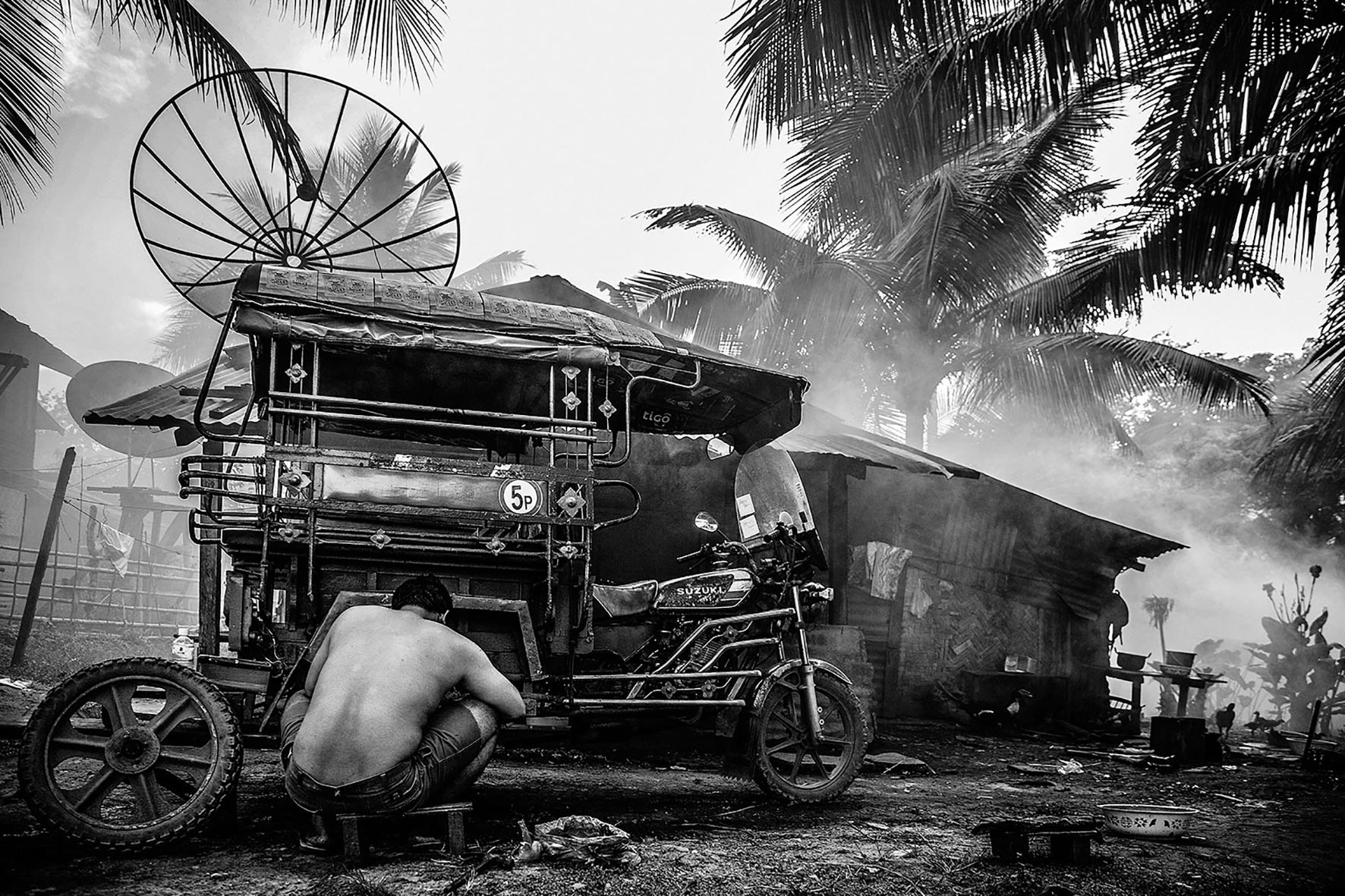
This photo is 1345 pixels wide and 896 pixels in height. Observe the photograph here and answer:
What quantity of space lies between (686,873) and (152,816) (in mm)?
2258

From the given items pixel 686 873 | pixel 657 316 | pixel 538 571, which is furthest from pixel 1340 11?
pixel 657 316

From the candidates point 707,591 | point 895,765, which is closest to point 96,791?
point 707,591

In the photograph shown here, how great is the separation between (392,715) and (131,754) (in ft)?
3.86

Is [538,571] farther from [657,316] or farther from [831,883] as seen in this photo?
[657,316]

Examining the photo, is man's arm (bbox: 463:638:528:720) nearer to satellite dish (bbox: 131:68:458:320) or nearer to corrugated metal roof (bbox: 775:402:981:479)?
satellite dish (bbox: 131:68:458:320)

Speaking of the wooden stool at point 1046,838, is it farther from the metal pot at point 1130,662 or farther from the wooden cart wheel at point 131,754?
the metal pot at point 1130,662

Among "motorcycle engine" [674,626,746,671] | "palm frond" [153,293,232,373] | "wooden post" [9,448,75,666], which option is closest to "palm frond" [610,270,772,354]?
"wooden post" [9,448,75,666]

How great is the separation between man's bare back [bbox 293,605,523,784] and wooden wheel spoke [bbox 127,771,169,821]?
719mm

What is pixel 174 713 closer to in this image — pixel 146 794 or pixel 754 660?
pixel 146 794

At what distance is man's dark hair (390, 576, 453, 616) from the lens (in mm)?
3986

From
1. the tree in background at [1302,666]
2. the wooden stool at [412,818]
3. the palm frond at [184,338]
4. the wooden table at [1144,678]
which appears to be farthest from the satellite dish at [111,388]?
the tree in background at [1302,666]

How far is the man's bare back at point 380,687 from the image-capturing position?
354 cm

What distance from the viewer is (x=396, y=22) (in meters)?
9.02

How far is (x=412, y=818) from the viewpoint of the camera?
3938 millimetres
